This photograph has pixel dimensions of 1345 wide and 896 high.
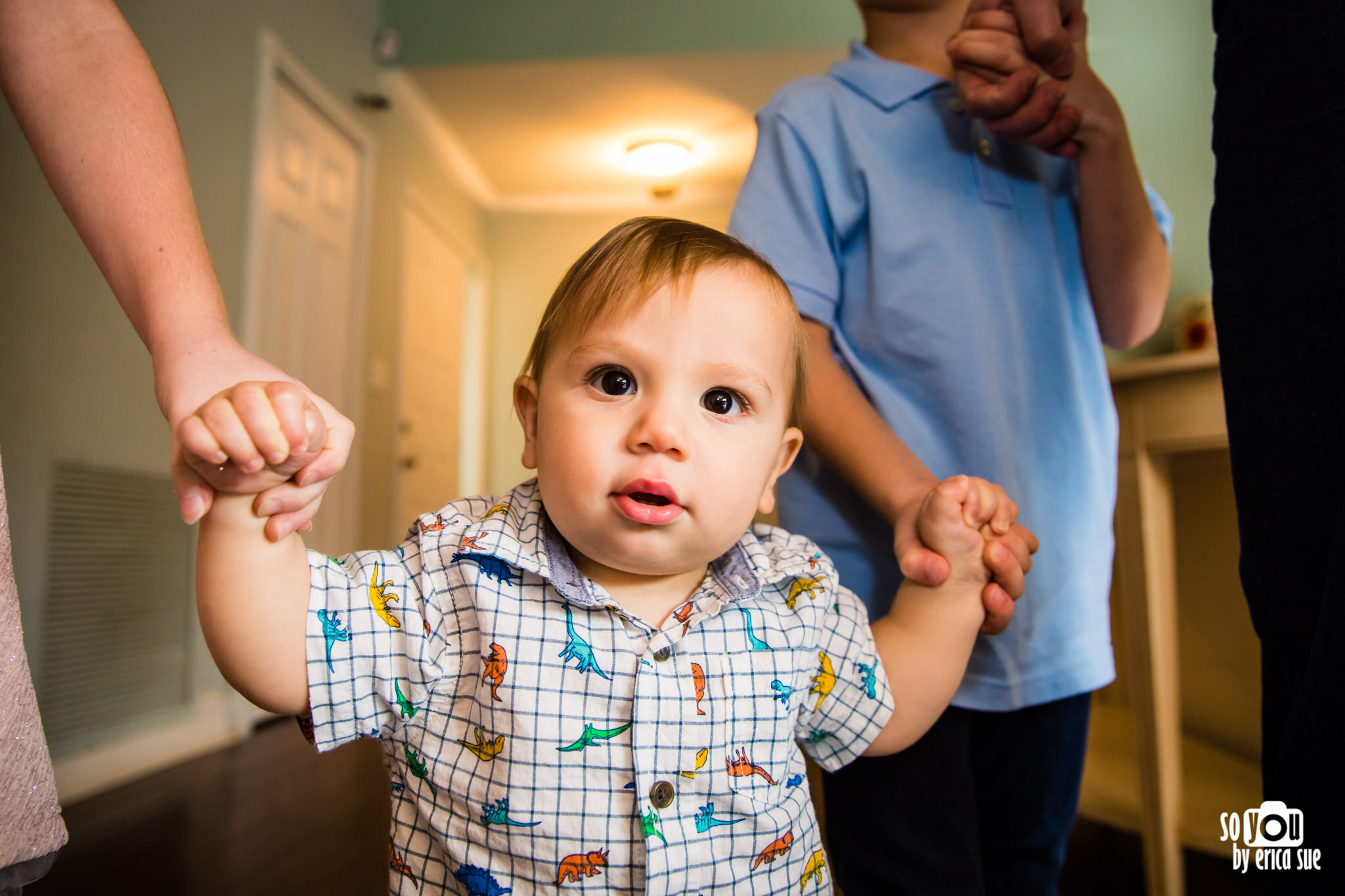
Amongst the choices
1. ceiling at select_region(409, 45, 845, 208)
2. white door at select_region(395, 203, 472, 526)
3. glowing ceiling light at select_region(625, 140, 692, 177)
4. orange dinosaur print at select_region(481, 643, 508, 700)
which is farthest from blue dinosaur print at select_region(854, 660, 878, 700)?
glowing ceiling light at select_region(625, 140, 692, 177)

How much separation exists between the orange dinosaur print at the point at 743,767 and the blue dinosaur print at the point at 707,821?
0.03m

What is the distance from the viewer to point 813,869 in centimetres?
70

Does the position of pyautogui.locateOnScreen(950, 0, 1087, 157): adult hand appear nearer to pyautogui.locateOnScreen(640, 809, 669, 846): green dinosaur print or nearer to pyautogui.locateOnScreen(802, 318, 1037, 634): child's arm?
pyautogui.locateOnScreen(802, 318, 1037, 634): child's arm

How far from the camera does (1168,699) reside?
137cm

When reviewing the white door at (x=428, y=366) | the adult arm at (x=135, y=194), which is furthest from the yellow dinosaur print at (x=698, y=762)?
the white door at (x=428, y=366)

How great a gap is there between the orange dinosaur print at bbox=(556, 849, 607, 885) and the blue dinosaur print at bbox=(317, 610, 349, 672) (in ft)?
0.72

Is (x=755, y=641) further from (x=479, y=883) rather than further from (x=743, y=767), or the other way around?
(x=479, y=883)

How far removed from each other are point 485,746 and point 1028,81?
2.58 feet

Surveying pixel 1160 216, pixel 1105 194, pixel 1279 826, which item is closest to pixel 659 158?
pixel 1160 216

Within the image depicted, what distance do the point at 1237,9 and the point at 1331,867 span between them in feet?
1.58

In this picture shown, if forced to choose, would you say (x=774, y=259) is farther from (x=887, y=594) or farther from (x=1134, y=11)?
(x=1134, y=11)

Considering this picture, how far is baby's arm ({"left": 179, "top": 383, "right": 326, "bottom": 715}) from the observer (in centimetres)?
46

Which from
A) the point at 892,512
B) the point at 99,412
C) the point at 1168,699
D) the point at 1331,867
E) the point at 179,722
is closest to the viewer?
the point at 1331,867

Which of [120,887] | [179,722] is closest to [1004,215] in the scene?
[120,887]
